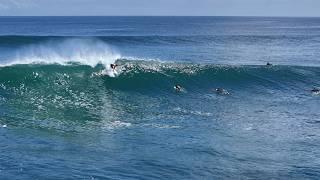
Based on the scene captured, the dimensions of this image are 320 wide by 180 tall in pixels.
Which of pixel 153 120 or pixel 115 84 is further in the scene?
pixel 115 84

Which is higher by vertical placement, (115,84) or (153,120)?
(115,84)

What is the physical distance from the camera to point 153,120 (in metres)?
30.2

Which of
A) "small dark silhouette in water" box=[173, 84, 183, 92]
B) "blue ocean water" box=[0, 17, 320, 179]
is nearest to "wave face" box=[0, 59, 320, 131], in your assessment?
"blue ocean water" box=[0, 17, 320, 179]

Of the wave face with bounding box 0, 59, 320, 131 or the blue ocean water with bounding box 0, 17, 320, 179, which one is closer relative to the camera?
the blue ocean water with bounding box 0, 17, 320, 179

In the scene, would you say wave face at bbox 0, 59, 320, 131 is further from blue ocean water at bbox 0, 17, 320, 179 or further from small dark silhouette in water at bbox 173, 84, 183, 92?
small dark silhouette in water at bbox 173, 84, 183, 92

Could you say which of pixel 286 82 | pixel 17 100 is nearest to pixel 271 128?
pixel 17 100

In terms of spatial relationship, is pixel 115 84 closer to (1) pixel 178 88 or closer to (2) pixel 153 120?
(1) pixel 178 88

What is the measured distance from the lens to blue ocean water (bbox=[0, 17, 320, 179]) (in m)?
21.5

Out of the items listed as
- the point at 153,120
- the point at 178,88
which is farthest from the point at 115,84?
the point at 153,120

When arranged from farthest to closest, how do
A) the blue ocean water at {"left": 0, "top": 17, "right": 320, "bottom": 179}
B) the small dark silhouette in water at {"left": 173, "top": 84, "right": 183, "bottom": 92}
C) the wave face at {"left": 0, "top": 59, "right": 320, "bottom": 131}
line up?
the small dark silhouette in water at {"left": 173, "top": 84, "right": 183, "bottom": 92}, the wave face at {"left": 0, "top": 59, "right": 320, "bottom": 131}, the blue ocean water at {"left": 0, "top": 17, "right": 320, "bottom": 179}

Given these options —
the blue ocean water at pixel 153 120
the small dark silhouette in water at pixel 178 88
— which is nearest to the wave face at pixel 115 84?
the blue ocean water at pixel 153 120

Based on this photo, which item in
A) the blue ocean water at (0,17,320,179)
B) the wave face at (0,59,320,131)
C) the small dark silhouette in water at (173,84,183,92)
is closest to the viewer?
the blue ocean water at (0,17,320,179)

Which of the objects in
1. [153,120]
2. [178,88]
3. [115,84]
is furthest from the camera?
[115,84]

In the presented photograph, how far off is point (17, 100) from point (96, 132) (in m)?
9.35
